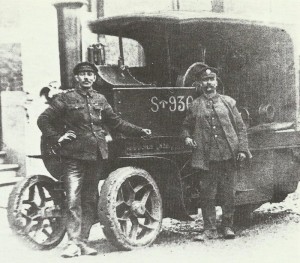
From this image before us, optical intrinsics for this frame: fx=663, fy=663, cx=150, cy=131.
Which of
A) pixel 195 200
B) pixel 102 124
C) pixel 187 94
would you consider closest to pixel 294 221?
pixel 195 200

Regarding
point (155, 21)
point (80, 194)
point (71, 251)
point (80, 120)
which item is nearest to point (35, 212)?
point (80, 194)

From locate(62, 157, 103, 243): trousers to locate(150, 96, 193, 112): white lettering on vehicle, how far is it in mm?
898

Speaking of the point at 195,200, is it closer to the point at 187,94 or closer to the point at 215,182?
the point at 215,182

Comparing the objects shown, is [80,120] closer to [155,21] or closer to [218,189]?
[155,21]

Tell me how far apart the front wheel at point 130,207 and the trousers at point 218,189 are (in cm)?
51

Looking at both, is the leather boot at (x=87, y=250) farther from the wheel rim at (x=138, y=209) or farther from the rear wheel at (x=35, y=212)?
the rear wheel at (x=35, y=212)

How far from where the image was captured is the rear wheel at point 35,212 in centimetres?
604

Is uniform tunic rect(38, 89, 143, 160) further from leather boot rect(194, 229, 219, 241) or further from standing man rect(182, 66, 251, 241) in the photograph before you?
leather boot rect(194, 229, 219, 241)

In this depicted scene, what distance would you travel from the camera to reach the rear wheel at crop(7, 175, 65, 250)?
6.04 metres

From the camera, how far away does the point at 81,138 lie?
615 centimetres

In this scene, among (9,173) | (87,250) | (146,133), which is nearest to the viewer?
(87,250)

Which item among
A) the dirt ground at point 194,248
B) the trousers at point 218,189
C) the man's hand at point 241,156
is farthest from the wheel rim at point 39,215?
the man's hand at point 241,156

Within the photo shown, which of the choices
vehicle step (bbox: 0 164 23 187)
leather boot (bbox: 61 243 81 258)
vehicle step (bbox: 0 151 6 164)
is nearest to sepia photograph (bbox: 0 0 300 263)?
leather boot (bbox: 61 243 81 258)

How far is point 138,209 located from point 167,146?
32.5 inches
